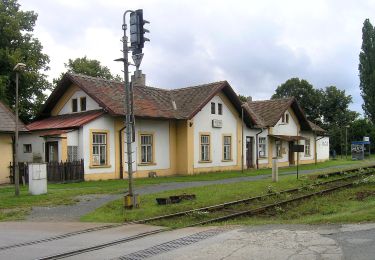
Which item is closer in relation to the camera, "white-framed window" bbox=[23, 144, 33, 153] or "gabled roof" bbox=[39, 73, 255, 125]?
"white-framed window" bbox=[23, 144, 33, 153]

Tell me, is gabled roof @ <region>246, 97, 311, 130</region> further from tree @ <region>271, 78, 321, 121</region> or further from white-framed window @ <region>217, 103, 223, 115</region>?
tree @ <region>271, 78, 321, 121</region>

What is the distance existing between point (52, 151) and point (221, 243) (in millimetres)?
19346

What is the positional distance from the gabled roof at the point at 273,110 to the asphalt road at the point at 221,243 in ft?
91.4

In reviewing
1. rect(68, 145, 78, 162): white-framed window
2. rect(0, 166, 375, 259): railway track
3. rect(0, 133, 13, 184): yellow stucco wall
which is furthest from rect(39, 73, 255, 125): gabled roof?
rect(0, 166, 375, 259): railway track

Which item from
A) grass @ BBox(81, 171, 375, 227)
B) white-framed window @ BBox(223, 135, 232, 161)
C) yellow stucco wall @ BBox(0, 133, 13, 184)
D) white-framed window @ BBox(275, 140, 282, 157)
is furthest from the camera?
white-framed window @ BBox(275, 140, 282, 157)

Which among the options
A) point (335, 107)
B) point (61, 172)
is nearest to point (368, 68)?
point (335, 107)

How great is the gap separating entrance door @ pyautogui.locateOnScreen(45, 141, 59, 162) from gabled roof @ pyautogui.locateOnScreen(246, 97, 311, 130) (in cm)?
1692

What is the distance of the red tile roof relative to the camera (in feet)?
86.5

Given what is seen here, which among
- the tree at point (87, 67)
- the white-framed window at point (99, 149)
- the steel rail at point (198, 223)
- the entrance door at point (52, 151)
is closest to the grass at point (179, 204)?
the steel rail at point (198, 223)

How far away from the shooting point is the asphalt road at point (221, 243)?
8.28 meters

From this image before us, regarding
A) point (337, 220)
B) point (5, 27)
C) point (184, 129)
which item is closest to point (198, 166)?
point (184, 129)

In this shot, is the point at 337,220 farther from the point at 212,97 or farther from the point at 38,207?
the point at 212,97

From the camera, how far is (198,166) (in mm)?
32875

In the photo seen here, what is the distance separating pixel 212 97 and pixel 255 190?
14187mm
